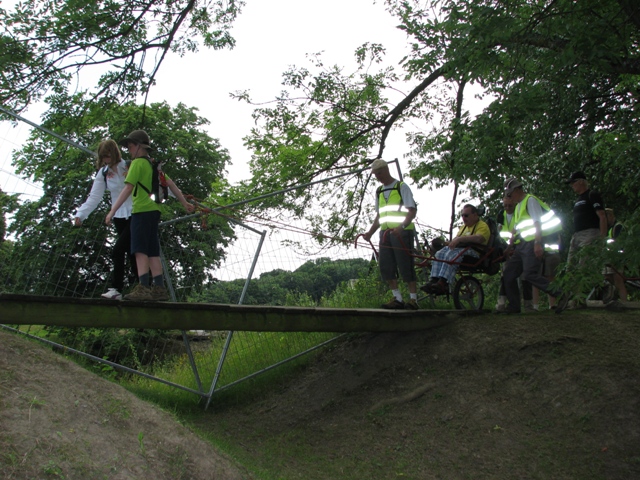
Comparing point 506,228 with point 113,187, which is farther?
point 506,228

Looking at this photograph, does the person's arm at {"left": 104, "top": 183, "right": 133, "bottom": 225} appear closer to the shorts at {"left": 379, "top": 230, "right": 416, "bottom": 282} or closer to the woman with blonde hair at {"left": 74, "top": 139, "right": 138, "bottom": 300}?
the woman with blonde hair at {"left": 74, "top": 139, "right": 138, "bottom": 300}

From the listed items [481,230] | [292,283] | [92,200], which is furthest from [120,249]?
[481,230]

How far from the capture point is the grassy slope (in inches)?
214

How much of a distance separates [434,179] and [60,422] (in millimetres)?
10241

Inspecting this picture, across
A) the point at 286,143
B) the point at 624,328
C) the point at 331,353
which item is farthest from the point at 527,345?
the point at 286,143

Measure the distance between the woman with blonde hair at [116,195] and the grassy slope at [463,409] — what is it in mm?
1967

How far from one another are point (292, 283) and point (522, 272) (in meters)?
2.90

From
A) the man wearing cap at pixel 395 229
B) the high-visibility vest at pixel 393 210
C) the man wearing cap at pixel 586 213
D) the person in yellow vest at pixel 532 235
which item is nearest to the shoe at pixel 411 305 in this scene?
the man wearing cap at pixel 395 229

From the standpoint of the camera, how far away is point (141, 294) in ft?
18.4

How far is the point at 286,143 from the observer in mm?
13961

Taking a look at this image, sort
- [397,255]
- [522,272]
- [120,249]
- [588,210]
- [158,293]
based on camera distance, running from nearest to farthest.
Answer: [158,293]
[120,249]
[397,255]
[522,272]
[588,210]

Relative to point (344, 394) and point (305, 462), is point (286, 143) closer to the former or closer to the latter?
point (344, 394)

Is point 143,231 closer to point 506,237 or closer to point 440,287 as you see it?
point 440,287

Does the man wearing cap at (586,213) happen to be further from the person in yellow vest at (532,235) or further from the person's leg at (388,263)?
the person's leg at (388,263)
